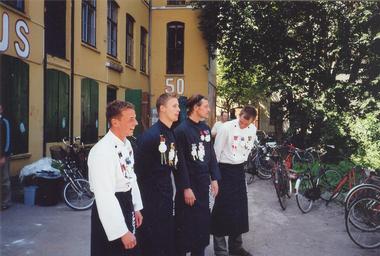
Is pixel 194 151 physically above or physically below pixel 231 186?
above

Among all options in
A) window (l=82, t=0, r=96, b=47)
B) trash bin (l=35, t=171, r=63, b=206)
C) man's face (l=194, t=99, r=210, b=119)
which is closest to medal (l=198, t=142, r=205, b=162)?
man's face (l=194, t=99, r=210, b=119)

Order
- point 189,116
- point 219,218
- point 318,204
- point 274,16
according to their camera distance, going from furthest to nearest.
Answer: point 274,16 → point 318,204 → point 219,218 → point 189,116

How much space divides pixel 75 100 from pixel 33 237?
7.28m

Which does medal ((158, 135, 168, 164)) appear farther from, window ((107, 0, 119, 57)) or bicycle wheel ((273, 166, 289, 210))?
window ((107, 0, 119, 57))

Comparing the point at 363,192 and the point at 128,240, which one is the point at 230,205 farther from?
the point at 128,240

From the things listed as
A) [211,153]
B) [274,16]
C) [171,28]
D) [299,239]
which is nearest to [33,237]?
[211,153]

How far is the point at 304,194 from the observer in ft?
27.8

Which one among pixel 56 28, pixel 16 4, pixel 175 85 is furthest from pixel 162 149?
pixel 175 85

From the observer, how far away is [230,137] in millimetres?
5363

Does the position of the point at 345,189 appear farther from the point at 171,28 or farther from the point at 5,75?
the point at 171,28

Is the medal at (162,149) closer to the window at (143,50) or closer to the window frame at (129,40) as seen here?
the window frame at (129,40)

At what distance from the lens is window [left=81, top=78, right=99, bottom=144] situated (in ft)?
44.5

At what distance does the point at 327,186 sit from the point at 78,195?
17.4ft

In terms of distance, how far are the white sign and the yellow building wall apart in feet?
43.1
